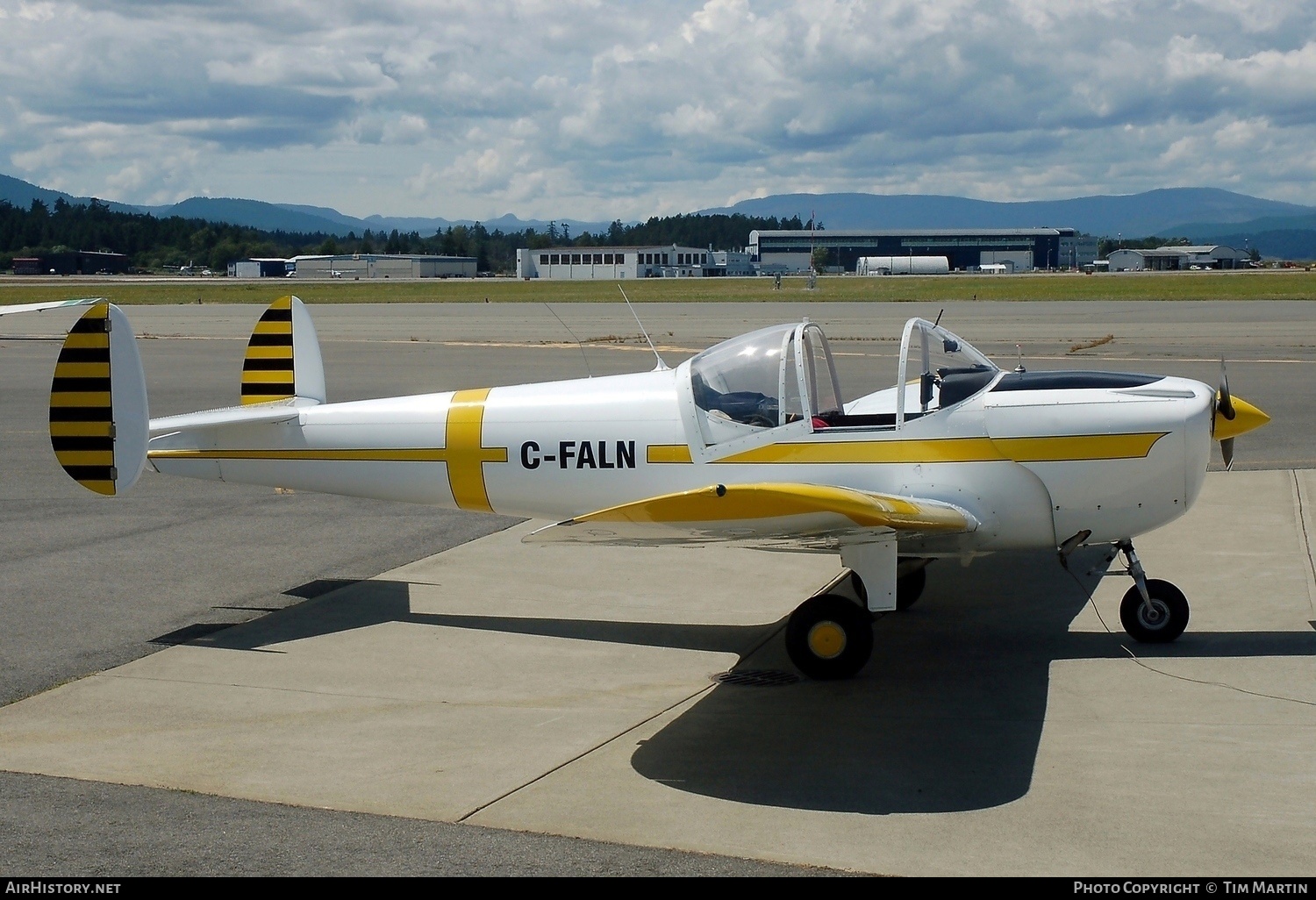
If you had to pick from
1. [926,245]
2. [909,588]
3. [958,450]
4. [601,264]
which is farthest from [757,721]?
[926,245]

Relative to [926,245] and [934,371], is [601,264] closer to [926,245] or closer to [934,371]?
[926,245]

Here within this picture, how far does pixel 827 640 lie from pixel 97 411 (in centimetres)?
445

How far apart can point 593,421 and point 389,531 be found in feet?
13.0

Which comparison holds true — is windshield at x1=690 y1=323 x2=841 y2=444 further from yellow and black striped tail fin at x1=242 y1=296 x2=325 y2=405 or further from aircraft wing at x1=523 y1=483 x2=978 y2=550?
yellow and black striped tail fin at x1=242 y1=296 x2=325 y2=405

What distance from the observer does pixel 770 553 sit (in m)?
9.77

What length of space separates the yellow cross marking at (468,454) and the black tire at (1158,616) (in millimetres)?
3995

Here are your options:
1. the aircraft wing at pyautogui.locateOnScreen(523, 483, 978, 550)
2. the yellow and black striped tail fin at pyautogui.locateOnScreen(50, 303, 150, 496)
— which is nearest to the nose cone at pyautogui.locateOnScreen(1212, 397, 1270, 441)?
the aircraft wing at pyautogui.locateOnScreen(523, 483, 978, 550)

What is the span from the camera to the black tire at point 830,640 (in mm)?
6695

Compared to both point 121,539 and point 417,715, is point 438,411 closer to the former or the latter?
point 417,715

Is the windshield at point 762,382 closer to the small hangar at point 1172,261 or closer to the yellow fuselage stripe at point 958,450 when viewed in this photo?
the yellow fuselage stripe at point 958,450

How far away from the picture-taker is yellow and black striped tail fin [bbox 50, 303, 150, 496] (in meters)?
7.17

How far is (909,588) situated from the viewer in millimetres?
8328

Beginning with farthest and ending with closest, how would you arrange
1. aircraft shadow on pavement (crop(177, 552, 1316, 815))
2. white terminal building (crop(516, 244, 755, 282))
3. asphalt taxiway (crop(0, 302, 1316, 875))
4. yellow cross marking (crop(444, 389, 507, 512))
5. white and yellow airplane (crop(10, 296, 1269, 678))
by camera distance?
white terminal building (crop(516, 244, 755, 282))
yellow cross marking (crop(444, 389, 507, 512))
white and yellow airplane (crop(10, 296, 1269, 678))
aircraft shadow on pavement (crop(177, 552, 1316, 815))
asphalt taxiway (crop(0, 302, 1316, 875))

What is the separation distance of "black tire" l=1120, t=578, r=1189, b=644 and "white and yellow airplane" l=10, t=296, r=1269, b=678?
0.01 m
